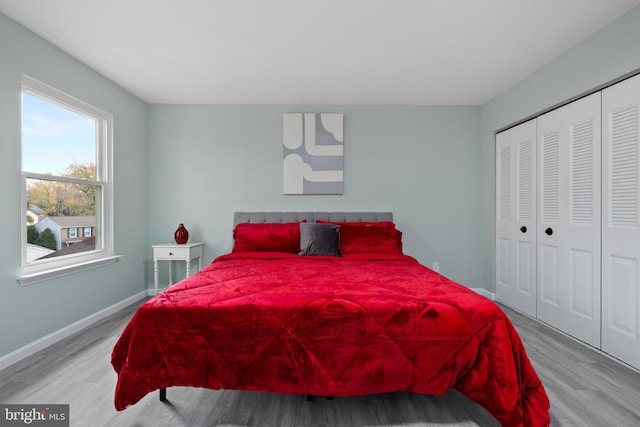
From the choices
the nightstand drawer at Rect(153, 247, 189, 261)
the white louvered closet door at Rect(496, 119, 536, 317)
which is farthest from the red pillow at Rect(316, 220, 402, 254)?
the nightstand drawer at Rect(153, 247, 189, 261)

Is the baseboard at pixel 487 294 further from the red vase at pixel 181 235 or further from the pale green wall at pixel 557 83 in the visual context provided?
the red vase at pixel 181 235

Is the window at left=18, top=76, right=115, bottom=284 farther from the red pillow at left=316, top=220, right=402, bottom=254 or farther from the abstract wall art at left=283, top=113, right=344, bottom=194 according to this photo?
the red pillow at left=316, top=220, right=402, bottom=254

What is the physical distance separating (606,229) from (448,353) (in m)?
1.90

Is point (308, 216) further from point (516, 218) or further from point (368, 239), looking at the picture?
point (516, 218)

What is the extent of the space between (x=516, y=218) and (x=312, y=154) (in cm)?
250

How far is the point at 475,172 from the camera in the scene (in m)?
3.92

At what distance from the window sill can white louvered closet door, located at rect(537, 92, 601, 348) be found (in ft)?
14.6

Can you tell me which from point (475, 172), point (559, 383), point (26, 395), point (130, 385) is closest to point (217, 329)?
point (130, 385)

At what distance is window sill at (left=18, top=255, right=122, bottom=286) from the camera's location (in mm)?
2266

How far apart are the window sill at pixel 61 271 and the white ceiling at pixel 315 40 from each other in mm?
1911

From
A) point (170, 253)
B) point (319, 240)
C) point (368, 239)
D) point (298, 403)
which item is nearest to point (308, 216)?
point (319, 240)

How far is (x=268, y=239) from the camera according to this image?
10.5 ft

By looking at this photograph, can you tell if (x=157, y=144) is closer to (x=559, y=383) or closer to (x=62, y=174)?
(x=62, y=174)

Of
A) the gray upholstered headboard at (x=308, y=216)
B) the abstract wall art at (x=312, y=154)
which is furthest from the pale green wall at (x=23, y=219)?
the abstract wall art at (x=312, y=154)
